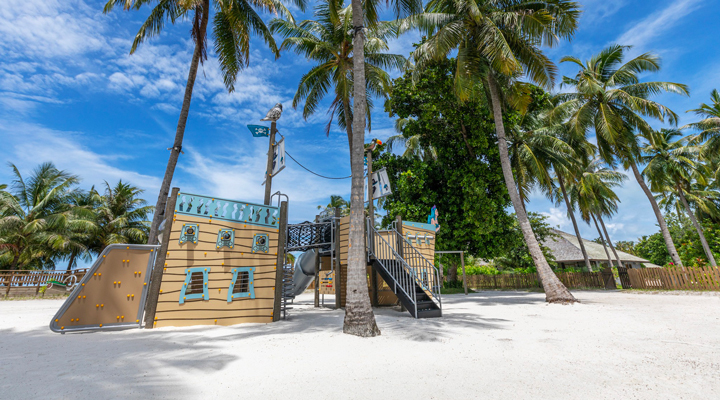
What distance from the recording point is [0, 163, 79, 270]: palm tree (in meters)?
20.7

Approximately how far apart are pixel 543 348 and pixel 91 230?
28454 mm

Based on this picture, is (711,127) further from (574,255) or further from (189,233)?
(189,233)

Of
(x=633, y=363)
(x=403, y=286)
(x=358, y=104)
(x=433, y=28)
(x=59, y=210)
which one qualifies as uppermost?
(x=433, y=28)

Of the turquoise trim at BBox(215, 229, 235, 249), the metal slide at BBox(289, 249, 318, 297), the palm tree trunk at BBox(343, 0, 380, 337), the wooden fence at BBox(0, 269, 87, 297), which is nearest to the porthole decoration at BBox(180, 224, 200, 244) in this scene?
the turquoise trim at BBox(215, 229, 235, 249)

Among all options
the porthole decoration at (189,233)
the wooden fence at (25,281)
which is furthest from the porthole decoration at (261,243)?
the wooden fence at (25,281)

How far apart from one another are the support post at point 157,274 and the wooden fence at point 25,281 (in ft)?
45.2

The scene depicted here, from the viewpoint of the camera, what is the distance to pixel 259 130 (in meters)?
10.1

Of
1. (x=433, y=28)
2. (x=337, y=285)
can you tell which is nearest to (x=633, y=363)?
(x=337, y=285)

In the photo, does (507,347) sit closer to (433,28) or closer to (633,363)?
(633,363)

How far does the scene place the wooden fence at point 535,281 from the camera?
20.2 meters

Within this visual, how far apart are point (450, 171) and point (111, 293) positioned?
15.9 m

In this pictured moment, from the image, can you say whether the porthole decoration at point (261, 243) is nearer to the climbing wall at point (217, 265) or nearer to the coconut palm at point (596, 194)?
the climbing wall at point (217, 265)

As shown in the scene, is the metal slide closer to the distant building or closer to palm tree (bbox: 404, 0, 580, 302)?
palm tree (bbox: 404, 0, 580, 302)

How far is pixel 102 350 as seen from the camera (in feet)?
16.6
